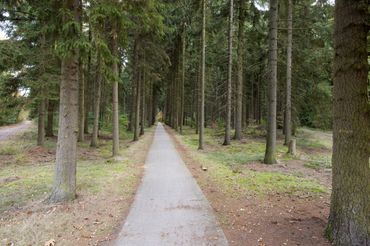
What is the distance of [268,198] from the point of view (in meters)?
7.07

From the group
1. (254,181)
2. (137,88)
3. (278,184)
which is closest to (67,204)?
(254,181)

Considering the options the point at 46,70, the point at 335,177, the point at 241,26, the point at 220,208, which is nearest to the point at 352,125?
the point at 335,177

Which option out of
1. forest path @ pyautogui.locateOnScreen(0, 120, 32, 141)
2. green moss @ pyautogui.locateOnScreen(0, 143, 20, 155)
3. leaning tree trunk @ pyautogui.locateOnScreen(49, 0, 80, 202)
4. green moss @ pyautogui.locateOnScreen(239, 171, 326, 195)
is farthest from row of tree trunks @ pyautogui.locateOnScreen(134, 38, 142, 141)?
leaning tree trunk @ pyautogui.locateOnScreen(49, 0, 80, 202)

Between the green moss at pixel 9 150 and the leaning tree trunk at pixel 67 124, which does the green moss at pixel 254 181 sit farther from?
the green moss at pixel 9 150

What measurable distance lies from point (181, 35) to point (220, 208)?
78.6ft

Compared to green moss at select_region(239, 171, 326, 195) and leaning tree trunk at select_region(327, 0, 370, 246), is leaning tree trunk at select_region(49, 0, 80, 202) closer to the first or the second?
green moss at select_region(239, 171, 326, 195)

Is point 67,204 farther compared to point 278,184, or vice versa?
point 278,184

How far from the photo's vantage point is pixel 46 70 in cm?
1541

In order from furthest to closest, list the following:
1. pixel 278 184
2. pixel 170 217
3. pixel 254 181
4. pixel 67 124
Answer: pixel 254 181
pixel 278 184
pixel 67 124
pixel 170 217

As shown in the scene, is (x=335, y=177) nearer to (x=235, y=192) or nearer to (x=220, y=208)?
(x=220, y=208)

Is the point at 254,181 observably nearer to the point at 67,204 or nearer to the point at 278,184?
the point at 278,184

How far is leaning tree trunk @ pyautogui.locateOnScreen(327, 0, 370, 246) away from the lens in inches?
172

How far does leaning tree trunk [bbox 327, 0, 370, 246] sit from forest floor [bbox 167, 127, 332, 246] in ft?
1.59

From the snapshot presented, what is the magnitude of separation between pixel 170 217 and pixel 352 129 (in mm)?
3420
